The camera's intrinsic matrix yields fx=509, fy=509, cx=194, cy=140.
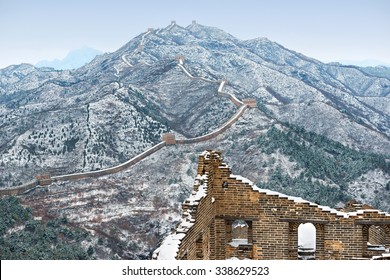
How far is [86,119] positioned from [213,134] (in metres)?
14.4

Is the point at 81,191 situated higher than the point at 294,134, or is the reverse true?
the point at 294,134

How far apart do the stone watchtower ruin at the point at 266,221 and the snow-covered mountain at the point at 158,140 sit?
20.0m

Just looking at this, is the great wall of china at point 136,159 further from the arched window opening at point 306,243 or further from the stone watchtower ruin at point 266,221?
the arched window opening at point 306,243

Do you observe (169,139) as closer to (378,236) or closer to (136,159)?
(136,159)

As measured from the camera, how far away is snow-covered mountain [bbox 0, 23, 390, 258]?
39156mm

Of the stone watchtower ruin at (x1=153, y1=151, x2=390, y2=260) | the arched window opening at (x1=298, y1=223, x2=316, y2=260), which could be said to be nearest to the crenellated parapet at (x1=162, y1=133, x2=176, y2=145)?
the arched window opening at (x1=298, y1=223, x2=316, y2=260)

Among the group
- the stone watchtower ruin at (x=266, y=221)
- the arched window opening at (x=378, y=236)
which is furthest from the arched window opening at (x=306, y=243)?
the arched window opening at (x=378, y=236)

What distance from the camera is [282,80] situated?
94750 mm

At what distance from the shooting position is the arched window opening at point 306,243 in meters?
12.6

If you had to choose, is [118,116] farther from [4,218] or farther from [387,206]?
[387,206]

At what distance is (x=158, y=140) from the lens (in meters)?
51.8

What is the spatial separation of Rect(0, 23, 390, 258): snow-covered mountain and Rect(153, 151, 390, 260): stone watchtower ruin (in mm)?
20024
